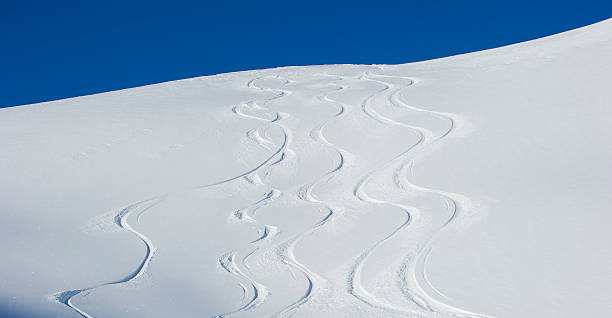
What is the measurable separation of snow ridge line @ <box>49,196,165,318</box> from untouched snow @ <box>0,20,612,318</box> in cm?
2

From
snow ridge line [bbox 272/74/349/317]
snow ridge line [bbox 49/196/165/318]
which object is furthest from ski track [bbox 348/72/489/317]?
snow ridge line [bbox 49/196/165/318]

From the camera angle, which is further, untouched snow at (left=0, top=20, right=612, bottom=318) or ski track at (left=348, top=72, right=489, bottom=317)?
untouched snow at (left=0, top=20, right=612, bottom=318)

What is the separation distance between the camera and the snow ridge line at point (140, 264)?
3.55m

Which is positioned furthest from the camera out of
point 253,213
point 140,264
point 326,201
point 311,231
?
point 326,201

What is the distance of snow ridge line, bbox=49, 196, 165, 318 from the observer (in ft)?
11.6

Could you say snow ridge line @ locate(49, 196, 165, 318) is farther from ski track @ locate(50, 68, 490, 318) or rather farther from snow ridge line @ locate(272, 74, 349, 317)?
snow ridge line @ locate(272, 74, 349, 317)

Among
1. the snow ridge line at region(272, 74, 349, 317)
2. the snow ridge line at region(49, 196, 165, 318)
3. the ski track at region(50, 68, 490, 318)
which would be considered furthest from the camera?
the snow ridge line at region(272, 74, 349, 317)

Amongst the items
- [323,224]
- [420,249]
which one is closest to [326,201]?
[323,224]

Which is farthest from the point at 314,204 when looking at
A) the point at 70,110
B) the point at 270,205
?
the point at 70,110

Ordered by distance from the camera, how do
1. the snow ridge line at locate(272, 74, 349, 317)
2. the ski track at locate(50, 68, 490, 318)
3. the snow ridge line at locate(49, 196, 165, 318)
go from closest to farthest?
the snow ridge line at locate(49, 196, 165, 318)
the ski track at locate(50, 68, 490, 318)
the snow ridge line at locate(272, 74, 349, 317)

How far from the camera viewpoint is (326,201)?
5.27 m

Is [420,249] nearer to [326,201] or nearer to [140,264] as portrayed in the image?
[326,201]

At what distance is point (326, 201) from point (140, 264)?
1605mm

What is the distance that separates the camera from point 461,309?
351cm
